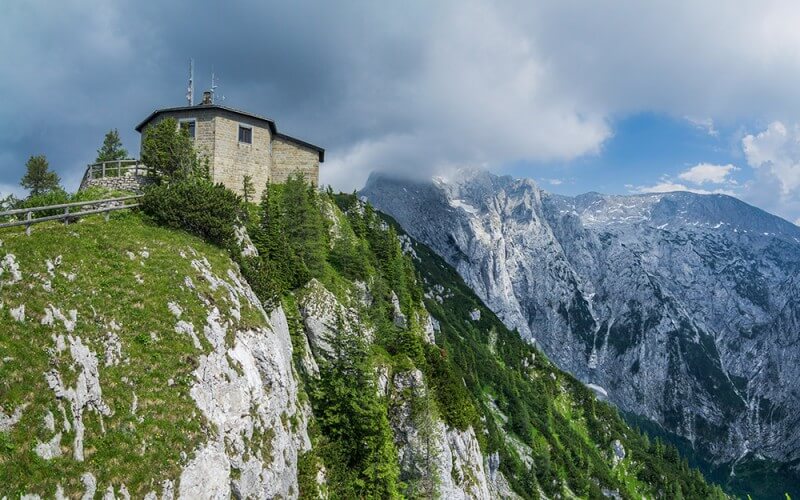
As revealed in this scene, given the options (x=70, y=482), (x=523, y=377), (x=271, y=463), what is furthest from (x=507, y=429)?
(x=70, y=482)

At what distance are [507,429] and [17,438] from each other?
14175 centimetres

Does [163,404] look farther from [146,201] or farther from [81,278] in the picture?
[146,201]

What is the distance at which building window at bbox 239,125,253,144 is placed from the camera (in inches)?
2242

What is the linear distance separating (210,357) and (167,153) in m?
27.0

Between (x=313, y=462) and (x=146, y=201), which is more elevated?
(x=146, y=201)

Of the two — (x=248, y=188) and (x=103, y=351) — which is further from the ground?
(x=248, y=188)

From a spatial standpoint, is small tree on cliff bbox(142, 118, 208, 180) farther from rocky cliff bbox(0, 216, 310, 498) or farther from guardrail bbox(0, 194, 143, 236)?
rocky cliff bbox(0, 216, 310, 498)

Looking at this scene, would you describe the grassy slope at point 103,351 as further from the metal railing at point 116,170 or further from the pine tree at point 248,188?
the pine tree at point 248,188

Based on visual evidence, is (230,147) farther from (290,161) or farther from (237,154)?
(290,161)

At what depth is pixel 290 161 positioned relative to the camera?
214 feet

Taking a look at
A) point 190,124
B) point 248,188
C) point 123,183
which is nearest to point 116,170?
point 123,183

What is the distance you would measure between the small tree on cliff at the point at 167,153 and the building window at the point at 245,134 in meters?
7.82

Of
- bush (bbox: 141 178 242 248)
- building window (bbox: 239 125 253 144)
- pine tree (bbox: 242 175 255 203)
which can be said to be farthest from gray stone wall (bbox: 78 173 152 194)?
building window (bbox: 239 125 253 144)

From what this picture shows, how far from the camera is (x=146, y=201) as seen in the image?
1483 inches
